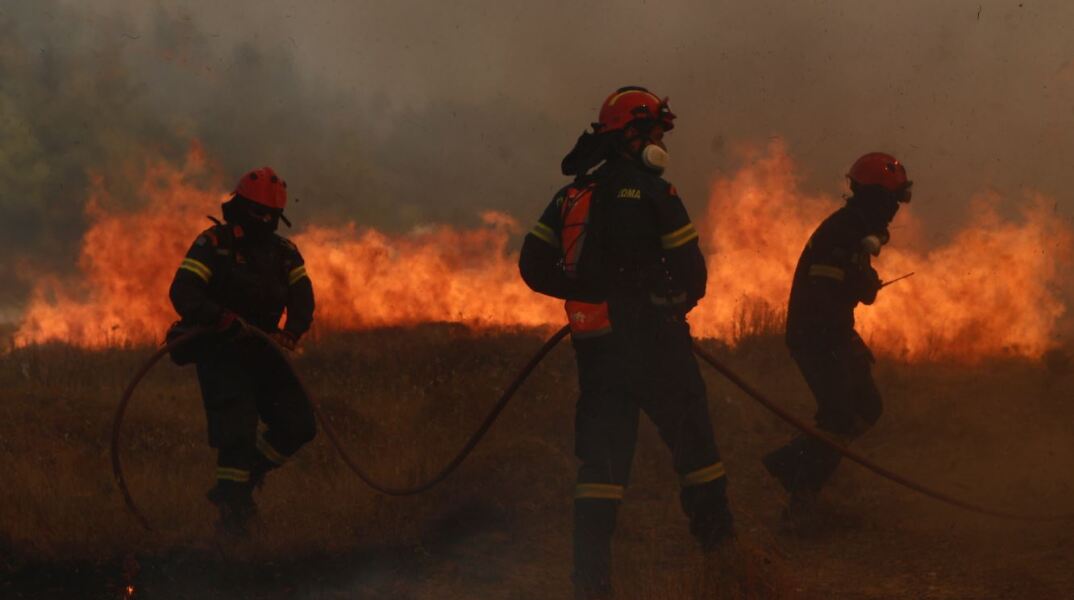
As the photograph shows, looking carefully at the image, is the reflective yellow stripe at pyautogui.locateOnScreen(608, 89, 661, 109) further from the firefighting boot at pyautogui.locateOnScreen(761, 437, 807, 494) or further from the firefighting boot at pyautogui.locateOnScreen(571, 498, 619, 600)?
the firefighting boot at pyautogui.locateOnScreen(761, 437, 807, 494)

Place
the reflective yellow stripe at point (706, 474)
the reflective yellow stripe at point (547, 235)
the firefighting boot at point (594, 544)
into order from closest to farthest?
the firefighting boot at point (594, 544), the reflective yellow stripe at point (706, 474), the reflective yellow stripe at point (547, 235)

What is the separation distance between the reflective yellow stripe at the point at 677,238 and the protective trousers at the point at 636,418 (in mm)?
378

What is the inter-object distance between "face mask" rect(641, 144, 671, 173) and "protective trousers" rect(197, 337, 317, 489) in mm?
2764

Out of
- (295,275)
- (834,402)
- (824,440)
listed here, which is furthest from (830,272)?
(295,275)

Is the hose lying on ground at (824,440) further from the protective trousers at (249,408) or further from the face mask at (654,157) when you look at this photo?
the protective trousers at (249,408)

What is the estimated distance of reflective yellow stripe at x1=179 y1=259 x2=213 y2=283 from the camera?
19.8 ft

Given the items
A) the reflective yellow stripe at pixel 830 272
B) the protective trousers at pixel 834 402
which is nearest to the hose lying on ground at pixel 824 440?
the protective trousers at pixel 834 402

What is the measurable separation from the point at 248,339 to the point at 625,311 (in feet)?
8.60

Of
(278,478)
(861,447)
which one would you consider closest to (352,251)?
(278,478)

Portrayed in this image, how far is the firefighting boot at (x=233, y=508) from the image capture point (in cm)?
639

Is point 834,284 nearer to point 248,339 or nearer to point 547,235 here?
point 547,235

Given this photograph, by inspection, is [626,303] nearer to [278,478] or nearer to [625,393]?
[625,393]

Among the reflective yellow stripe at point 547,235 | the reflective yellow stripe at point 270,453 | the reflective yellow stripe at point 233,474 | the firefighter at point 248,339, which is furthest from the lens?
the reflective yellow stripe at point 270,453

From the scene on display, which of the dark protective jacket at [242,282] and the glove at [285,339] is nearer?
the dark protective jacket at [242,282]
